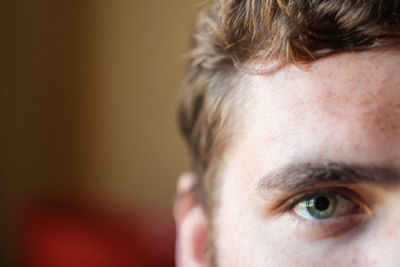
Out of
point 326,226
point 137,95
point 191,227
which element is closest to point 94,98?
point 137,95

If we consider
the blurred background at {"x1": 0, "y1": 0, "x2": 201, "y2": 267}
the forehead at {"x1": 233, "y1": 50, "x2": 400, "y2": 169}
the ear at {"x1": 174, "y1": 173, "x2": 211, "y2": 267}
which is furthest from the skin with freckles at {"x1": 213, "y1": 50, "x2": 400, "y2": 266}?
the blurred background at {"x1": 0, "y1": 0, "x2": 201, "y2": 267}

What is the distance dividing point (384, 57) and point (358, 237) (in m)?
0.28

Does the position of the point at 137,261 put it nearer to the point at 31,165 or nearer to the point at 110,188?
the point at 110,188

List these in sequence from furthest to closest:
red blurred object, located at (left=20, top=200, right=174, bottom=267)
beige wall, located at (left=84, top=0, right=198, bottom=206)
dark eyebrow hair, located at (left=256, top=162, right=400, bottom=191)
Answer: beige wall, located at (left=84, top=0, right=198, bottom=206) < red blurred object, located at (left=20, top=200, right=174, bottom=267) < dark eyebrow hair, located at (left=256, top=162, right=400, bottom=191)

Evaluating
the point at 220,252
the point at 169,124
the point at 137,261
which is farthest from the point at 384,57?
the point at 169,124

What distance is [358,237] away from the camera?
75 centimetres

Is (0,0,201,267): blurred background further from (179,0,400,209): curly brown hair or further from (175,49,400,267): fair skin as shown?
(175,49,400,267): fair skin

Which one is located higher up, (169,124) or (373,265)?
(169,124)

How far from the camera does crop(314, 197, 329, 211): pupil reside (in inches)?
30.9

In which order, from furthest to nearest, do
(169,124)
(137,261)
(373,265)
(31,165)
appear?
(31,165)
(169,124)
(137,261)
(373,265)

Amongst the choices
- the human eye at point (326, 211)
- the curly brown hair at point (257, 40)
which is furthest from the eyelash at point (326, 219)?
the curly brown hair at point (257, 40)

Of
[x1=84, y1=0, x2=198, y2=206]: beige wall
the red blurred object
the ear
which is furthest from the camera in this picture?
[x1=84, y1=0, x2=198, y2=206]: beige wall

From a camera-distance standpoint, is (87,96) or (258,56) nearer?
(258,56)

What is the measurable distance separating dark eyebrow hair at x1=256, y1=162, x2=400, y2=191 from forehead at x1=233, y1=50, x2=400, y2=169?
0.05 ft
